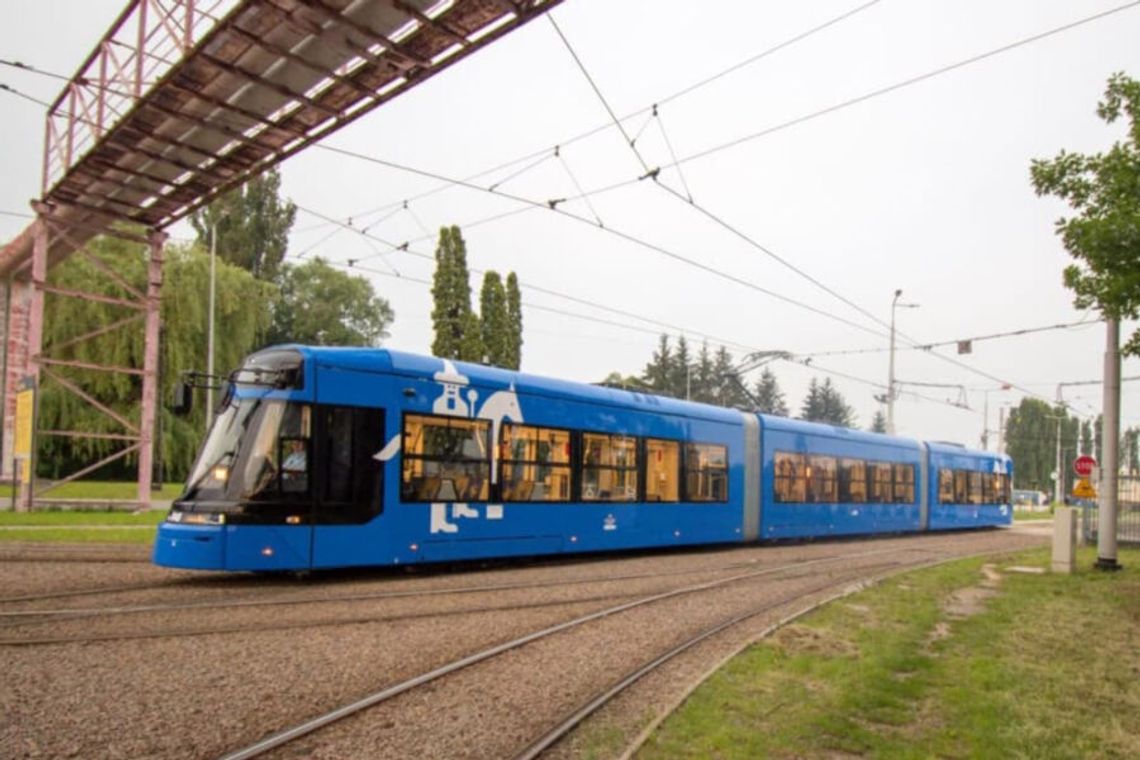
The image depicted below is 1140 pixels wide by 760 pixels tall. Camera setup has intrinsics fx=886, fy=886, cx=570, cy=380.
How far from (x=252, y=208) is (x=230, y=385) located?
5295cm

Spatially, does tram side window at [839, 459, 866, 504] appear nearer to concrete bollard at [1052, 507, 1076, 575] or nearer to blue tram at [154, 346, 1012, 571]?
blue tram at [154, 346, 1012, 571]

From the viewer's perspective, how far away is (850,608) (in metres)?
10.8

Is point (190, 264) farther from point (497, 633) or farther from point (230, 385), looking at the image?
point (497, 633)

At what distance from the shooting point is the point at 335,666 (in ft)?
22.5

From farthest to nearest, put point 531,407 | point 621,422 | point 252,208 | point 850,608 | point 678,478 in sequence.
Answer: point 252,208 < point 678,478 < point 621,422 < point 531,407 < point 850,608

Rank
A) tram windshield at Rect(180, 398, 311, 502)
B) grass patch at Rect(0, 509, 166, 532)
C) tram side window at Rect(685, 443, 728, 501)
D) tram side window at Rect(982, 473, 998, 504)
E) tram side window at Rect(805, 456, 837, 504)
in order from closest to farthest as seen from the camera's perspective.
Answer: tram windshield at Rect(180, 398, 311, 502)
tram side window at Rect(685, 443, 728, 501)
grass patch at Rect(0, 509, 166, 532)
tram side window at Rect(805, 456, 837, 504)
tram side window at Rect(982, 473, 998, 504)

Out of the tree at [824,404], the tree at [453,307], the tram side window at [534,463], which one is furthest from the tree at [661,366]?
the tram side window at [534,463]

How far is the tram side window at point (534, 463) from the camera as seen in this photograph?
1381cm

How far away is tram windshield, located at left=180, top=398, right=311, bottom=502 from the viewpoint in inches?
420

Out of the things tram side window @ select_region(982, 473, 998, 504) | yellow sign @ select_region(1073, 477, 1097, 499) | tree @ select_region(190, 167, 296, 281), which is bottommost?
tram side window @ select_region(982, 473, 998, 504)

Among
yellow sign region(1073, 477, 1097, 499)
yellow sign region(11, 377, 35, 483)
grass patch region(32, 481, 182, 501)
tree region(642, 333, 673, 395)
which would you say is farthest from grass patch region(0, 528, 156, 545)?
tree region(642, 333, 673, 395)

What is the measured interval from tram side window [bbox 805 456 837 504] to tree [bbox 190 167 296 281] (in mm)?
45888

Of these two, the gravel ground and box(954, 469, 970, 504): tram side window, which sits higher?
box(954, 469, 970, 504): tram side window

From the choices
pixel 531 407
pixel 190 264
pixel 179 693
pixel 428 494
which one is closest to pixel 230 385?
pixel 428 494
